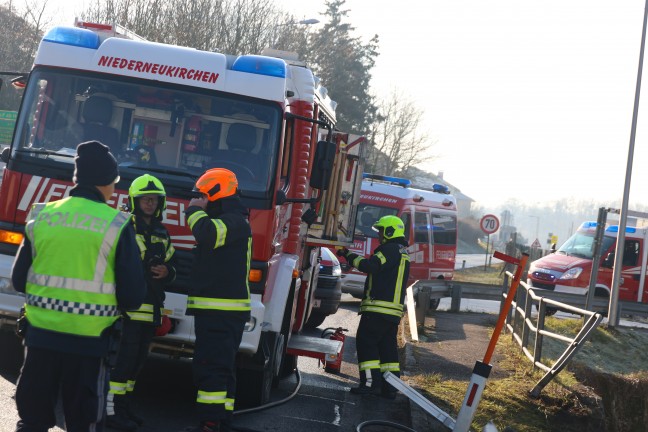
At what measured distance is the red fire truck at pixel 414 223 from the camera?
22.6m

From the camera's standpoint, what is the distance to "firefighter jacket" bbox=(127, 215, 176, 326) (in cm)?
739

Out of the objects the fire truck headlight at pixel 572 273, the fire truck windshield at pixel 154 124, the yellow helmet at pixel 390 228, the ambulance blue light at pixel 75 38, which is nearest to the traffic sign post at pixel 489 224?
the fire truck headlight at pixel 572 273

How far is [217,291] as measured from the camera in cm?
706

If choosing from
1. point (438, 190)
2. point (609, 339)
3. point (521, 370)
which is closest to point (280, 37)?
point (438, 190)

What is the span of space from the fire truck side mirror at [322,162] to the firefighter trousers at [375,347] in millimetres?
2471

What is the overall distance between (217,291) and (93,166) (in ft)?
6.97

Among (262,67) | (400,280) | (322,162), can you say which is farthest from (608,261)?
(262,67)

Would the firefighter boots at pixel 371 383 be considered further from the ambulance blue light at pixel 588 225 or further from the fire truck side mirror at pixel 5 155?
the ambulance blue light at pixel 588 225

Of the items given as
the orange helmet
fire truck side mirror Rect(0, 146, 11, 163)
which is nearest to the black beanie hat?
the orange helmet

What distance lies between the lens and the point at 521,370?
485 inches

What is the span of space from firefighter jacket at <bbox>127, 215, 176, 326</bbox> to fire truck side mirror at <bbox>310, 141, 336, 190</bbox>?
1567 mm

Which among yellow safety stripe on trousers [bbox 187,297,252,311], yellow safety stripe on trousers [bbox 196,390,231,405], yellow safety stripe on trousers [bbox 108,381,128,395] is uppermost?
yellow safety stripe on trousers [bbox 187,297,252,311]

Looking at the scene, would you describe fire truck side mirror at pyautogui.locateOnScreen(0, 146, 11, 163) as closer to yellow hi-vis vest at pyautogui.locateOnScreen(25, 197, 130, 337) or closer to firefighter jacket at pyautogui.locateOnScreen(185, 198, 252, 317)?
firefighter jacket at pyautogui.locateOnScreen(185, 198, 252, 317)

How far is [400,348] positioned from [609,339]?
16.5ft
